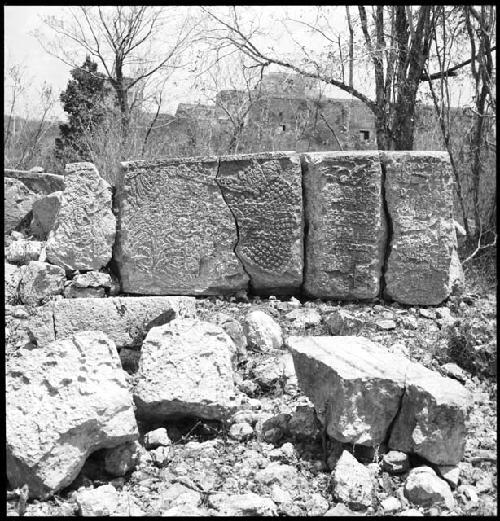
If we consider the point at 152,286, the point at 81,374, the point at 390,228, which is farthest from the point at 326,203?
the point at 81,374

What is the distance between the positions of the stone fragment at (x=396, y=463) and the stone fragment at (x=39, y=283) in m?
3.00

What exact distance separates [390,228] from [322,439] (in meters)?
2.20

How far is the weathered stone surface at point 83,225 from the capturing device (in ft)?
16.2

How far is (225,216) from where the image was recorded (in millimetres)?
4832

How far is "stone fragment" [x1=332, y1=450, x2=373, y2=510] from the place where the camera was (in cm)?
254

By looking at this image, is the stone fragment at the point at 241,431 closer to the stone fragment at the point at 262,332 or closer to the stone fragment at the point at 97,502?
the stone fragment at the point at 97,502

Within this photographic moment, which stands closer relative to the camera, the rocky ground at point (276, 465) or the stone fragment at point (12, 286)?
the rocky ground at point (276, 465)

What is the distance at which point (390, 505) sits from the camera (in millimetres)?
2525

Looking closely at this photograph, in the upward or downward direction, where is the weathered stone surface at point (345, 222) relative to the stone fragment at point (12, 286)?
upward

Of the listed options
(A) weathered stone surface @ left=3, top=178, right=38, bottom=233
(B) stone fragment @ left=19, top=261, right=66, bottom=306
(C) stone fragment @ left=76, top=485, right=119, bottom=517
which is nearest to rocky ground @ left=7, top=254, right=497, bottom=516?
(C) stone fragment @ left=76, top=485, right=119, bottom=517

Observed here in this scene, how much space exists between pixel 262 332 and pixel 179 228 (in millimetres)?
1156

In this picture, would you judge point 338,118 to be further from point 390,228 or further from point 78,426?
point 78,426

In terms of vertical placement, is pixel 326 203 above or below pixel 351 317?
above

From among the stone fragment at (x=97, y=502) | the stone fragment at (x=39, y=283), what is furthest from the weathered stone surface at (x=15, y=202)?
the stone fragment at (x=97, y=502)
